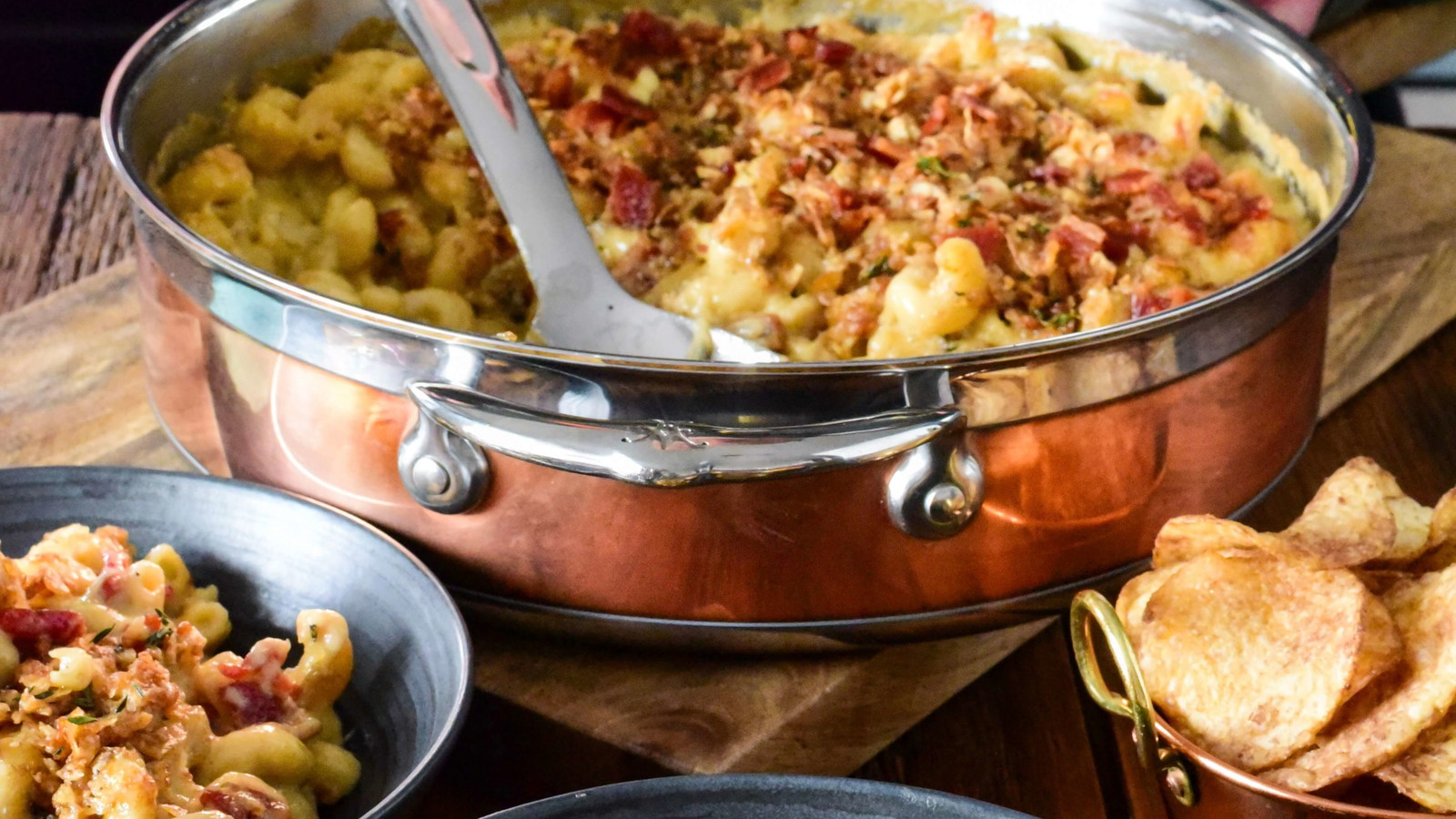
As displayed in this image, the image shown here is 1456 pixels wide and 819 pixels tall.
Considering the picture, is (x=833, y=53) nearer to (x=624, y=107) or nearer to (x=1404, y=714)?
(x=624, y=107)

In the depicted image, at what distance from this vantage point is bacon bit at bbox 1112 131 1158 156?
4.66ft

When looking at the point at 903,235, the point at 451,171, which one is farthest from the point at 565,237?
the point at 903,235

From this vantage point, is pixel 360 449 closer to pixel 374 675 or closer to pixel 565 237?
pixel 374 675

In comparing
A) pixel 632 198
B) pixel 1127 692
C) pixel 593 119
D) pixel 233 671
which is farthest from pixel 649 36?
pixel 1127 692

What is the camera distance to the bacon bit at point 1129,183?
4.48ft

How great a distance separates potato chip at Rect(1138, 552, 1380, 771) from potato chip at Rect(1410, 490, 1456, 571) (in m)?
0.10

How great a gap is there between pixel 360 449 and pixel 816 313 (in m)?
0.41

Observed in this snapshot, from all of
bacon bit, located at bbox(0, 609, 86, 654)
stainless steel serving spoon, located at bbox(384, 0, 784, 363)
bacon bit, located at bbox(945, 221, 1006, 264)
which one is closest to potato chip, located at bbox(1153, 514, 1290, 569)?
bacon bit, located at bbox(945, 221, 1006, 264)

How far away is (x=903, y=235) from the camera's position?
1290 millimetres

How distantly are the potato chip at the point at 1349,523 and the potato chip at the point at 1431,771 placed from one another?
12 centimetres

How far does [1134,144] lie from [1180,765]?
74cm

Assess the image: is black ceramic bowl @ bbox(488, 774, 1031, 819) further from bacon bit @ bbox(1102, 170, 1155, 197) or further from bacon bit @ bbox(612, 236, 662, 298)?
bacon bit @ bbox(1102, 170, 1155, 197)

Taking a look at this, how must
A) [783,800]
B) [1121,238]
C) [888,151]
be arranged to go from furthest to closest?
[888,151] → [1121,238] → [783,800]

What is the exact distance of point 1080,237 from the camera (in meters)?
1.28
